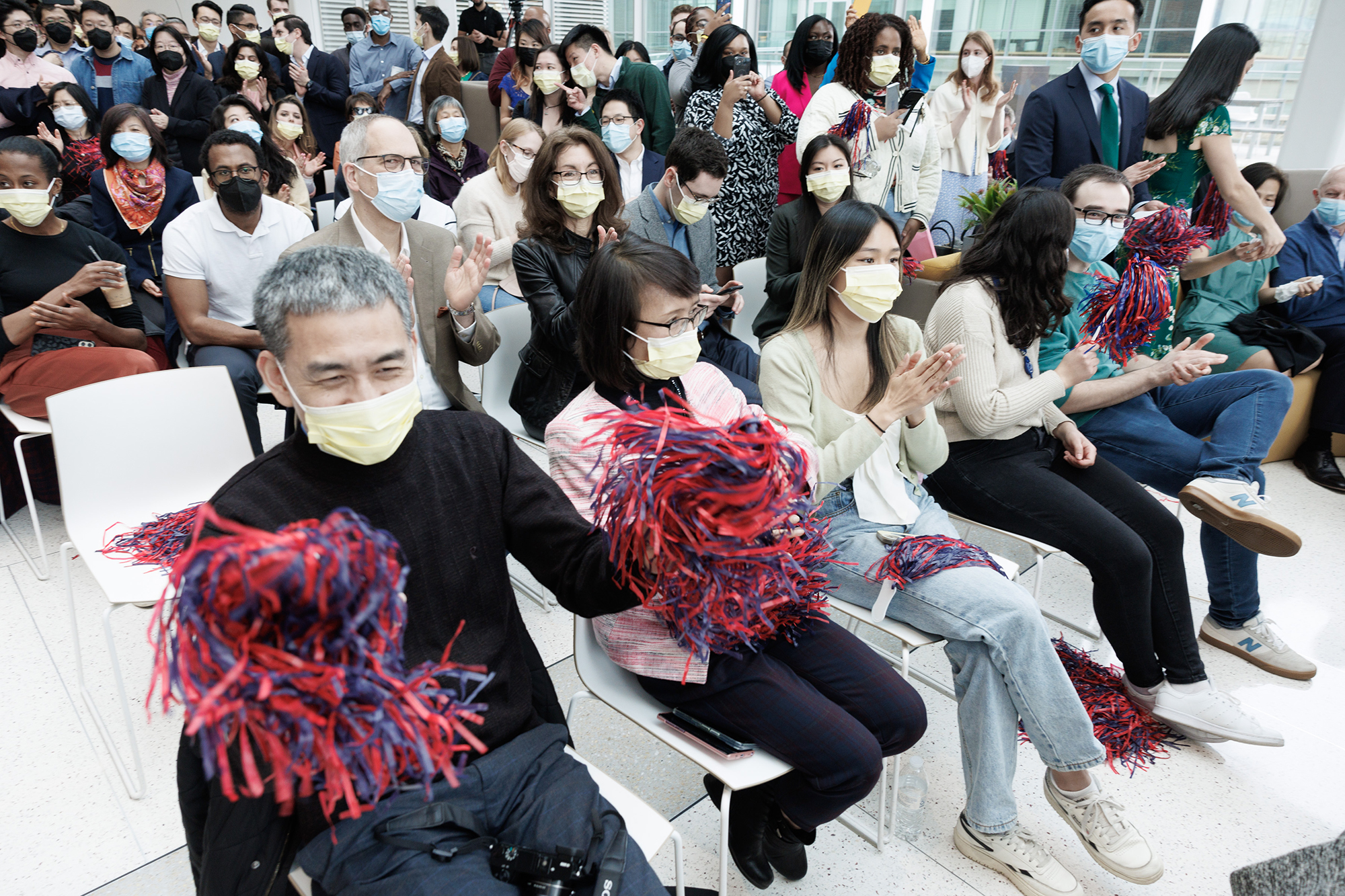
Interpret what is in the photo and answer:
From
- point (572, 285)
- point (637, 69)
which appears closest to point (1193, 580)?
point (572, 285)

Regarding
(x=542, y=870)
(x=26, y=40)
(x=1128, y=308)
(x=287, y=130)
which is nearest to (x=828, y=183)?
(x=1128, y=308)

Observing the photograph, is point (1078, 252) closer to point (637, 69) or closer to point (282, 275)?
point (282, 275)

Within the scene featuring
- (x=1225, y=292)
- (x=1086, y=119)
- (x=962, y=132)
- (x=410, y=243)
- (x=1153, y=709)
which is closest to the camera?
(x=1153, y=709)

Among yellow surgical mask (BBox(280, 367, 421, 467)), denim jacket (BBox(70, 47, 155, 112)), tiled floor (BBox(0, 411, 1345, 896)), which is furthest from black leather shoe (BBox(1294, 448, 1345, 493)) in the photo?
denim jacket (BBox(70, 47, 155, 112))

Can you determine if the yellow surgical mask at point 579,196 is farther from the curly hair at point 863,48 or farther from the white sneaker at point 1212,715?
the white sneaker at point 1212,715

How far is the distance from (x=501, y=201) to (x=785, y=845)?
3.01 metres

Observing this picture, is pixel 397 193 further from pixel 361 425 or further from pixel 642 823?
pixel 642 823

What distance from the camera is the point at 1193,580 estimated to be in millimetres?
3068

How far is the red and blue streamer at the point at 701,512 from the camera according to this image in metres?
1.11

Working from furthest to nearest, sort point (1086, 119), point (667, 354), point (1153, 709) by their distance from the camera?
point (1086, 119) → point (1153, 709) → point (667, 354)

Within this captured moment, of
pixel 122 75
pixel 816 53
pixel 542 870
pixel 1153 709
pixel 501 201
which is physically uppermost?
pixel 816 53

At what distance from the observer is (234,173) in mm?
3041

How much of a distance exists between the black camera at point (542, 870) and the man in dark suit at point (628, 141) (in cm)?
347

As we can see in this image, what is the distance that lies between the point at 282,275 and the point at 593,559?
2.05 feet
